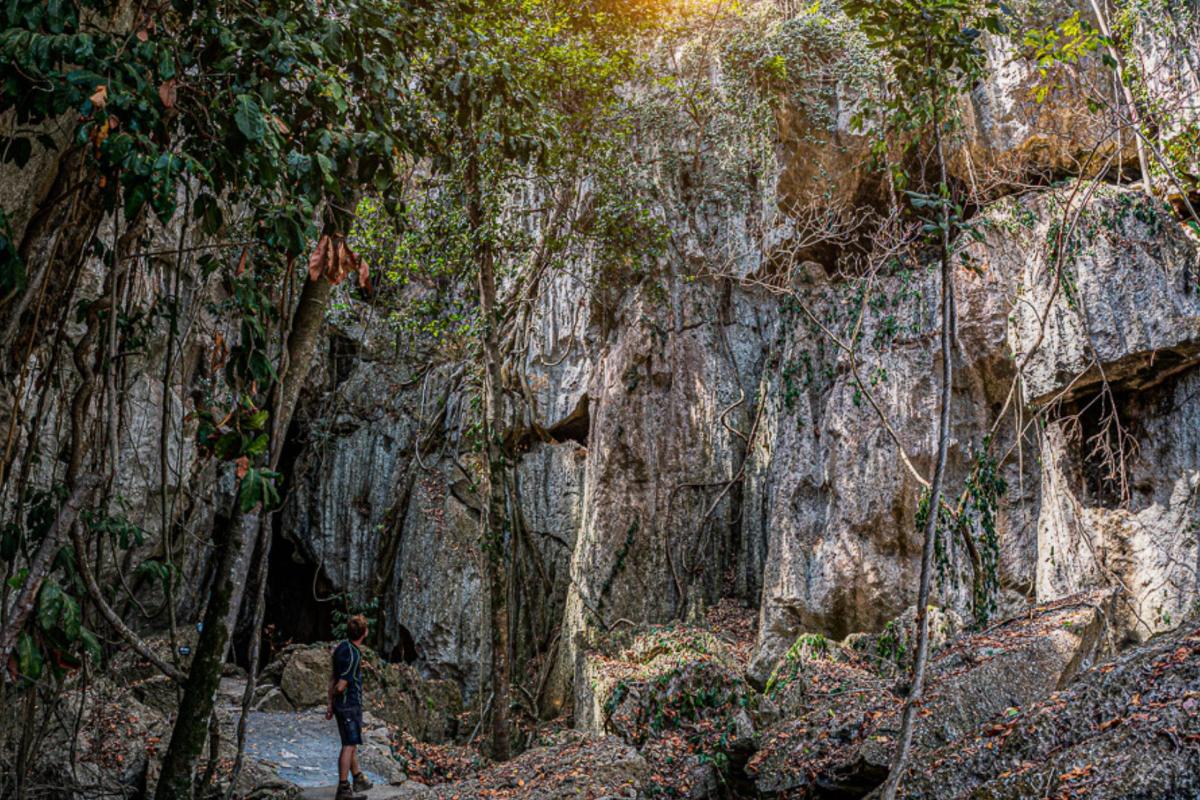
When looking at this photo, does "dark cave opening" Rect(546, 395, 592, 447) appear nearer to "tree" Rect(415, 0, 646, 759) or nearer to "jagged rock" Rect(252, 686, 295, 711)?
"tree" Rect(415, 0, 646, 759)

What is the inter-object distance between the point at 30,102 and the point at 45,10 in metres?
0.30

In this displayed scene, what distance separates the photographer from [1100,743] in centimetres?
308

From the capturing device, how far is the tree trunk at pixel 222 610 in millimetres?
3309

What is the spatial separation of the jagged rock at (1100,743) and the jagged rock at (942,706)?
390 mm

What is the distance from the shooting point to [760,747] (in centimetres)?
512

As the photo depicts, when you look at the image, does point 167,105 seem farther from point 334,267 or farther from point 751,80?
point 751,80

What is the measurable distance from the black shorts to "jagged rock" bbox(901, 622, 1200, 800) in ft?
11.5

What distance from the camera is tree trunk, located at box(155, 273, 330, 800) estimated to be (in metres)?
3.31

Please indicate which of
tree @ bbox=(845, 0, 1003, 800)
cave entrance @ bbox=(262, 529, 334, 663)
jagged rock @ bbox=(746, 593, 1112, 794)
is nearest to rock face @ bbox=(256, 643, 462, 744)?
cave entrance @ bbox=(262, 529, 334, 663)

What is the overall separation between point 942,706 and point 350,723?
11.8 ft

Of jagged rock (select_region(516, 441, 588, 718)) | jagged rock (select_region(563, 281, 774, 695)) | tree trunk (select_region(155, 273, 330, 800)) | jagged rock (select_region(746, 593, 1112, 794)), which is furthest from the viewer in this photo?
jagged rock (select_region(516, 441, 588, 718))

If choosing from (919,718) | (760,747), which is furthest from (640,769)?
(919,718)

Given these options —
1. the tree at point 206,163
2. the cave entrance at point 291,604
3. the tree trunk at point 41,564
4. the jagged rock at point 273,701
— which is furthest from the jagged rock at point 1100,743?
the cave entrance at point 291,604

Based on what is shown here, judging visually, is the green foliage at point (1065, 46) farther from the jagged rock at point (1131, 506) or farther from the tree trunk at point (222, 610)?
the tree trunk at point (222, 610)
